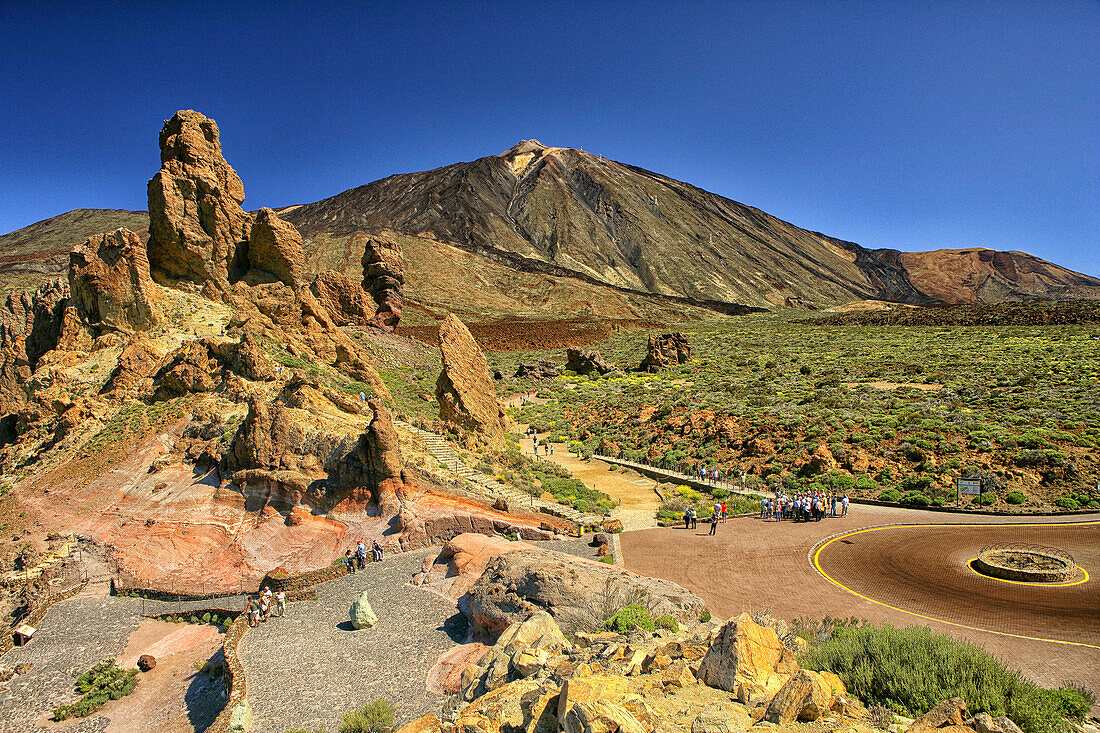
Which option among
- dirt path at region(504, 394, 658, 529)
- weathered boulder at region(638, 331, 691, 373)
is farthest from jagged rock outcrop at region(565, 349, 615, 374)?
dirt path at region(504, 394, 658, 529)

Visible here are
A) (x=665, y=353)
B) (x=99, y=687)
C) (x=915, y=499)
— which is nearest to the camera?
(x=99, y=687)

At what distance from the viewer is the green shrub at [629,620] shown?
10086 mm

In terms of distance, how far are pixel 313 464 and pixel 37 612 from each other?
7507 mm

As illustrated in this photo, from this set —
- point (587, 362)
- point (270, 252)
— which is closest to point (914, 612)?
point (270, 252)

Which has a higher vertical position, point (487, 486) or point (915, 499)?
point (487, 486)

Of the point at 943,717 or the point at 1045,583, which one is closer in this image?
the point at 943,717

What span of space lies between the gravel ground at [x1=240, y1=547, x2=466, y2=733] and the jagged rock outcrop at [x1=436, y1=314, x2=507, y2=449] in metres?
9.44

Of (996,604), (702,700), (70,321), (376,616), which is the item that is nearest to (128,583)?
(376,616)

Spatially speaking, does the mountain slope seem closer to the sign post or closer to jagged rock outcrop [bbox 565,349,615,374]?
jagged rock outcrop [bbox 565,349,615,374]

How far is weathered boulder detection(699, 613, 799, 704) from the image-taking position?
639 centimetres

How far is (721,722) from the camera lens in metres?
5.62

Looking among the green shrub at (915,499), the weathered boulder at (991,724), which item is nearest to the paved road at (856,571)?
the green shrub at (915,499)

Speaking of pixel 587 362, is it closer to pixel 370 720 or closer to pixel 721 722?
pixel 370 720

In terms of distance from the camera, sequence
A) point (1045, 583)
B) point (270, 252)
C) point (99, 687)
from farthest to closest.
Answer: point (270, 252) → point (99, 687) → point (1045, 583)
